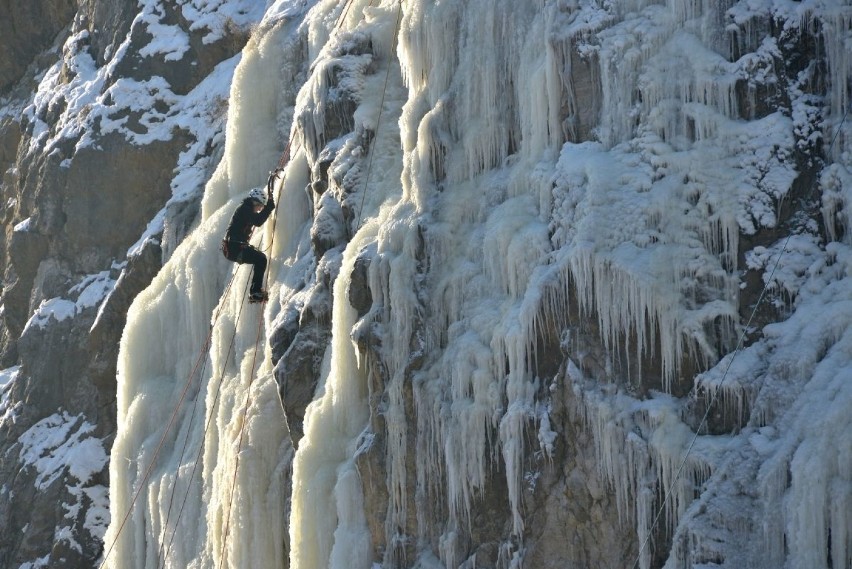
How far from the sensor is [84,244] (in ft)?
78.8

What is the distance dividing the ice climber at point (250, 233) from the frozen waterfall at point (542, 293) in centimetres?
35

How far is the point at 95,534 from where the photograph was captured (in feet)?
70.2

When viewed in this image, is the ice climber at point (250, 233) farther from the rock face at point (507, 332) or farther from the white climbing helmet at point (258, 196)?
the rock face at point (507, 332)

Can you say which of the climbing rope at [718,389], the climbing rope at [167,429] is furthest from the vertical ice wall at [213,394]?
the climbing rope at [718,389]

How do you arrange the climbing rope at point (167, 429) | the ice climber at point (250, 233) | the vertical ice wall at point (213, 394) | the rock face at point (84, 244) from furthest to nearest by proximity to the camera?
the rock face at point (84, 244) < the climbing rope at point (167, 429) < the ice climber at point (250, 233) < the vertical ice wall at point (213, 394)

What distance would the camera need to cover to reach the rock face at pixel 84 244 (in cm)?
2205

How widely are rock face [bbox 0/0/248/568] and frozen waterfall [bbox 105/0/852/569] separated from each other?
4.83 meters

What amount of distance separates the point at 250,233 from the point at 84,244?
807 cm

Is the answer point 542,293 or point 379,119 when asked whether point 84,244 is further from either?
point 542,293

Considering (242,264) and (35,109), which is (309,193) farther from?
(35,109)

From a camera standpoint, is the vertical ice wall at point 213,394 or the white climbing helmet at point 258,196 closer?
the vertical ice wall at point 213,394

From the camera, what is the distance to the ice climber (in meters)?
16.8

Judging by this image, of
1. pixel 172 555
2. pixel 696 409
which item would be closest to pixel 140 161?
pixel 172 555

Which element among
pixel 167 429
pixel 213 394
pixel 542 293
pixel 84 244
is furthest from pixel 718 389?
pixel 84 244
